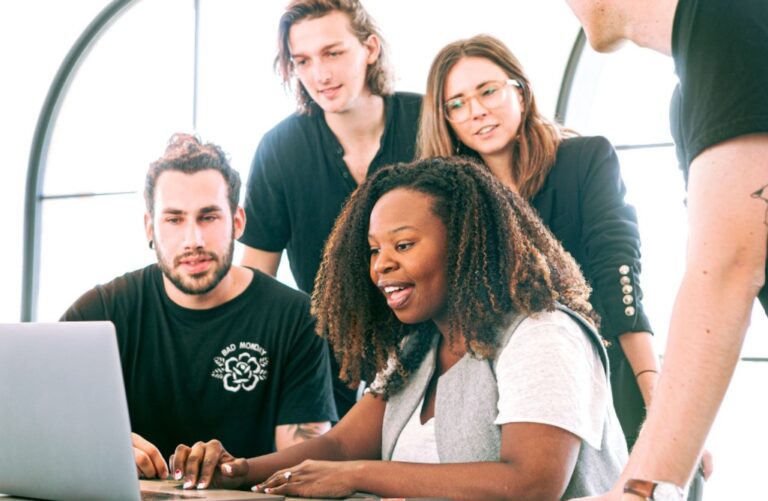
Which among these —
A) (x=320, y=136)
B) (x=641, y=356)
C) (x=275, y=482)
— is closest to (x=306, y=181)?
(x=320, y=136)

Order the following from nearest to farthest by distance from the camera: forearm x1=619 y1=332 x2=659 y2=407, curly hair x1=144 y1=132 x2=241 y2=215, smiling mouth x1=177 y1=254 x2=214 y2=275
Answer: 1. forearm x1=619 y1=332 x2=659 y2=407
2. smiling mouth x1=177 y1=254 x2=214 y2=275
3. curly hair x1=144 y1=132 x2=241 y2=215

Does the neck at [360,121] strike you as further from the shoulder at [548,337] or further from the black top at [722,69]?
the black top at [722,69]

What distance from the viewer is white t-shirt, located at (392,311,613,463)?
1537 millimetres

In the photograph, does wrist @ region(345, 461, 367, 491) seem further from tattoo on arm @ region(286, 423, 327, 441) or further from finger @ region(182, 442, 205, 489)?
tattoo on arm @ region(286, 423, 327, 441)

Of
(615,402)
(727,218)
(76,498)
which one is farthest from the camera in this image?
(615,402)

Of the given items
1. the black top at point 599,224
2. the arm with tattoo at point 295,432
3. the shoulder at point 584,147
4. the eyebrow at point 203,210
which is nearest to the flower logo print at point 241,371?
the arm with tattoo at point 295,432

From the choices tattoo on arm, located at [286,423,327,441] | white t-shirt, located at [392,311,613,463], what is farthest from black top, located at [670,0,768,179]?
tattoo on arm, located at [286,423,327,441]

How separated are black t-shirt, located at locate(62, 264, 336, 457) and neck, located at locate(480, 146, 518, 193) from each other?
49 centimetres

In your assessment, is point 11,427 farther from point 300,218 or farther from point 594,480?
point 300,218

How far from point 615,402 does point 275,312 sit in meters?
0.73

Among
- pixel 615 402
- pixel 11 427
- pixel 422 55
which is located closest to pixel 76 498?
pixel 11 427

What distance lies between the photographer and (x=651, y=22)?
1.15 metres

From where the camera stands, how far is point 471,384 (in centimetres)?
166

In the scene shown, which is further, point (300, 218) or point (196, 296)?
point (300, 218)
